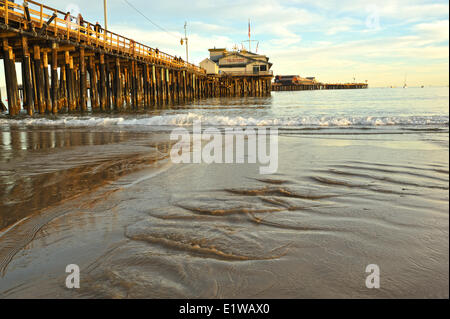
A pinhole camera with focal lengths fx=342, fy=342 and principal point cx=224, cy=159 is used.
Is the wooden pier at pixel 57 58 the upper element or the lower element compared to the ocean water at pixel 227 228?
upper

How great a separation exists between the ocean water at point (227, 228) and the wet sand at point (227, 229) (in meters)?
0.01

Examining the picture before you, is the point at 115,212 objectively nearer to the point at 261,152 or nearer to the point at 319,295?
the point at 319,295

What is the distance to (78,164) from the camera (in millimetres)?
5301

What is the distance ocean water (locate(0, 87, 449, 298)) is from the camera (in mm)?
1822

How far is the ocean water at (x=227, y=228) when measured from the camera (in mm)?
1822

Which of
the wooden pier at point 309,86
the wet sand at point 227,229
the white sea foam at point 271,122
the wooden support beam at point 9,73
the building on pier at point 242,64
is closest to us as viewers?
the wet sand at point 227,229

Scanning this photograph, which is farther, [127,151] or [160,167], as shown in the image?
[127,151]

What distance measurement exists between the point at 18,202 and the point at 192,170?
212 centimetres

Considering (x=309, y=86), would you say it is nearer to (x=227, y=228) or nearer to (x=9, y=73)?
(x=9, y=73)

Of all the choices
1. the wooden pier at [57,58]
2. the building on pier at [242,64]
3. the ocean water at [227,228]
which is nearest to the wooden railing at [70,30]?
the wooden pier at [57,58]

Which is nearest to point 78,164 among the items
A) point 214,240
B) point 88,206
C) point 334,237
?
point 88,206

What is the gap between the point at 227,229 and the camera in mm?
2570

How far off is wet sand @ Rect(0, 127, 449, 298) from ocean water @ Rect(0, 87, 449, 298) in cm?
1

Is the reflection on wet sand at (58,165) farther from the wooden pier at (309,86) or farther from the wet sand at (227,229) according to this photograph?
the wooden pier at (309,86)
